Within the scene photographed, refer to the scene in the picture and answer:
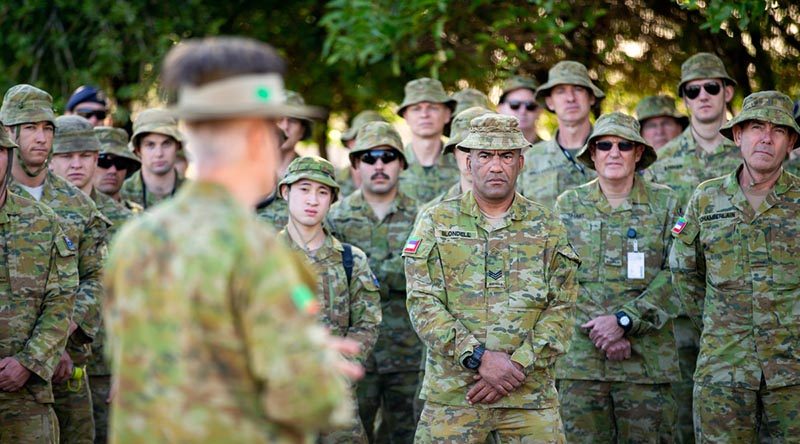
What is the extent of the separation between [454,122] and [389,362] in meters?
1.84

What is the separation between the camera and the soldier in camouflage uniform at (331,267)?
712 cm

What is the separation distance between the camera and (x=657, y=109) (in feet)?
32.3

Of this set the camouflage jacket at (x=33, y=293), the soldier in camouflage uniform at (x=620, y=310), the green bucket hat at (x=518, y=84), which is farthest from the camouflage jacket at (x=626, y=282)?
the camouflage jacket at (x=33, y=293)

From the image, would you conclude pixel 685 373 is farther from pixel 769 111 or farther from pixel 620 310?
pixel 769 111

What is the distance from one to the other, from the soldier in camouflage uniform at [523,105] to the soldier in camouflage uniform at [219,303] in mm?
6426

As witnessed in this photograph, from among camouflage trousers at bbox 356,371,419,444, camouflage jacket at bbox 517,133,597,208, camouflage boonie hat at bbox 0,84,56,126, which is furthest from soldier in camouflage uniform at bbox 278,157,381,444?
camouflage jacket at bbox 517,133,597,208

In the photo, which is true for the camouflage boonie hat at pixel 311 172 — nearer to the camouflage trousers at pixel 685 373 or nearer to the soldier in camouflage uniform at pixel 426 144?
the soldier in camouflage uniform at pixel 426 144

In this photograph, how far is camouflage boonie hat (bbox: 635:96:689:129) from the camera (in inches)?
388

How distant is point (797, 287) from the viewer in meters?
6.68

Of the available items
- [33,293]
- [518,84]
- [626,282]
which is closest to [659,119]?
[518,84]

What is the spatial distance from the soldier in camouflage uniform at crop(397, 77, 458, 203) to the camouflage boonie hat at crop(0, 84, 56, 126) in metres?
2.94

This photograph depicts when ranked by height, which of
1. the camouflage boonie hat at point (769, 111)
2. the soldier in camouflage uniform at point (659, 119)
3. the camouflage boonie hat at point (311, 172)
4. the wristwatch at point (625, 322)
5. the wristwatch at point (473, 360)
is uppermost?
the soldier in camouflage uniform at point (659, 119)

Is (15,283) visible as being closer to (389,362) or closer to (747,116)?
(389,362)

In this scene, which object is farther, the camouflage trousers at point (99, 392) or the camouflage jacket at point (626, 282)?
the camouflage trousers at point (99, 392)
